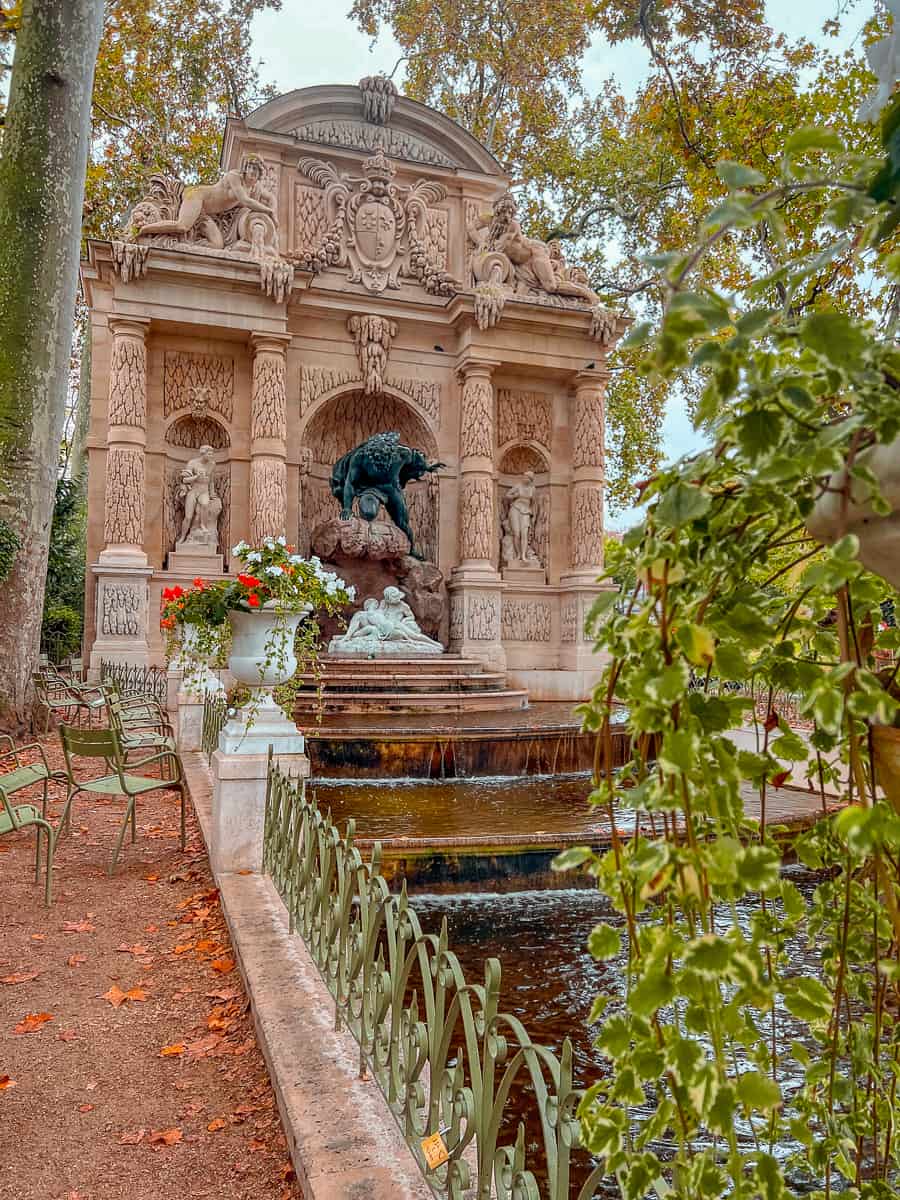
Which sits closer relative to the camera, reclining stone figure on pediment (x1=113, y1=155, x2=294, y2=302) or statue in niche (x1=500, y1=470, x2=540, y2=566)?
reclining stone figure on pediment (x1=113, y1=155, x2=294, y2=302)

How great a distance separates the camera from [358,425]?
1703 cm

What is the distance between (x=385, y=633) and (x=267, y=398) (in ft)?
15.7

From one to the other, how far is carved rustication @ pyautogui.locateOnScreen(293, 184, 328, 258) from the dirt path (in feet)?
45.3

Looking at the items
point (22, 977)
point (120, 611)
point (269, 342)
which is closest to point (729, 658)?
point (22, 977)

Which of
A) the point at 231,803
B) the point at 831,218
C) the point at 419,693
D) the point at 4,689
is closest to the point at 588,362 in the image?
the point at 419,693

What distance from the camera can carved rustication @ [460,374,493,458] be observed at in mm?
16031

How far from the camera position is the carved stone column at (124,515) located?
44.2 ft

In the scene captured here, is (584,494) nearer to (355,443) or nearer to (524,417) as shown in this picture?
(524,417)

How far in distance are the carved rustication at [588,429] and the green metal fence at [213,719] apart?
10800 millimetres

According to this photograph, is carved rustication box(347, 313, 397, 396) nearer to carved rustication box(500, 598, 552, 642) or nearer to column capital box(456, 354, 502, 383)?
column capital box(456, 354, 502, 383)

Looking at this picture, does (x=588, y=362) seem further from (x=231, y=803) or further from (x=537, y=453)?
(x=231, y=803)

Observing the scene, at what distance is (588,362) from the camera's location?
16.8 m

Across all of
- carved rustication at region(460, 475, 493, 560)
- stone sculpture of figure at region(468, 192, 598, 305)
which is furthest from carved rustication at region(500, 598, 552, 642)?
stone sculpture of figure at region(468, 192, 598, 305)

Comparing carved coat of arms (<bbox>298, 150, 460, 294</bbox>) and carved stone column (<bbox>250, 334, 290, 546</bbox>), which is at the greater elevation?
carved coat of arms (<bbox>298, 150, 460, 294</bbox>)
